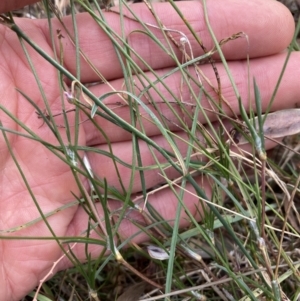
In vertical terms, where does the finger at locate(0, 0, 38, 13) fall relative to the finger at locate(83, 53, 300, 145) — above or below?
above

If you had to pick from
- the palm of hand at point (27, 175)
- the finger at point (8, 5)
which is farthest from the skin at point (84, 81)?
the finger at point (8, 5)

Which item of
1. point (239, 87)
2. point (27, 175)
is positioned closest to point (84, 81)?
point (27, 175)

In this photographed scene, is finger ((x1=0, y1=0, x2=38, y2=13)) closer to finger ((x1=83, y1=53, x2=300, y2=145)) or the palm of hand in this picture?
the palm of hand

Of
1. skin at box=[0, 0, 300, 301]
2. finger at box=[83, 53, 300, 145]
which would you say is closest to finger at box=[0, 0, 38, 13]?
skin at box=[0, 0, 300, 301]

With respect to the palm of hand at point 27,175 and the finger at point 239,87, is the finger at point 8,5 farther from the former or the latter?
the finger at point 239,87

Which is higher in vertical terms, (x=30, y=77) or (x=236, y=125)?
(x=30, y=77)

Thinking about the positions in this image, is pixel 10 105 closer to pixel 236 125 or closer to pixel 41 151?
pixel 41 151

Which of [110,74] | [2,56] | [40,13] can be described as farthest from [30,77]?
[40,13]

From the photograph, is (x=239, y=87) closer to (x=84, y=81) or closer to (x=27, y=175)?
(x=84, y=81)
